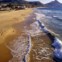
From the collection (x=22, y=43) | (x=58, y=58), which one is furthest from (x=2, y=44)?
(x=58, y=58)

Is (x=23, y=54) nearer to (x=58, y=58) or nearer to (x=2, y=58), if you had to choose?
(x=2, y=58)

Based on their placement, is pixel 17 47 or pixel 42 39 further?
pixel 42 39

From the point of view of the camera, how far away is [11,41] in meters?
11.0

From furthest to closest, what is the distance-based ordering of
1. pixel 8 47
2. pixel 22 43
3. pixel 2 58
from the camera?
1. pixel 22 43
2. pixel 8 47
3. pixel 2 58

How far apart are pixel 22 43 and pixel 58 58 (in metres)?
3.26

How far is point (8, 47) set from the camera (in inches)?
383

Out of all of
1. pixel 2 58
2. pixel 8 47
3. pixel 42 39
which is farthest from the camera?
pixel 42 39

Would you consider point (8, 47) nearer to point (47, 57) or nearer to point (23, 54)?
point (23, 54)

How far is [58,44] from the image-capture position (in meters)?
10.1

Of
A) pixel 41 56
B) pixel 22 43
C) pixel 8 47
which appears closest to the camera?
pixel 41 56

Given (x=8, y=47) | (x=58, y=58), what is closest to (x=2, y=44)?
(x=8, y=47)

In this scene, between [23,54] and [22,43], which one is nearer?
[23,54]

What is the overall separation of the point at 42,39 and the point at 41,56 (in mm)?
3284

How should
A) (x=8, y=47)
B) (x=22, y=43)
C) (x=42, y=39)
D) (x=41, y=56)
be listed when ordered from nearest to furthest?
1. (x=41, y=56)
2. (x=8, y=47)
3. (x=22, y=43)
4. (x=42, y=39)
